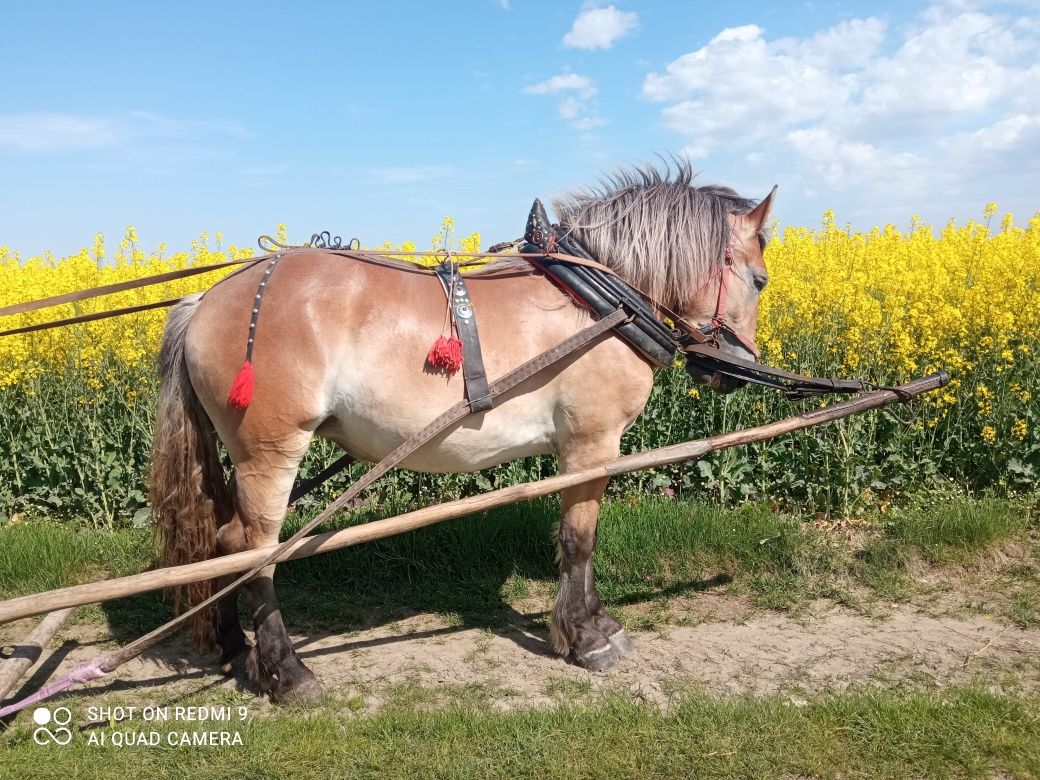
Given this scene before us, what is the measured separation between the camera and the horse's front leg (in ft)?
12.3

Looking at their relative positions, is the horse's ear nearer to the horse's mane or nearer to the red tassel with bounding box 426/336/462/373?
the horse's mane

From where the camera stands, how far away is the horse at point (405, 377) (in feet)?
10.6

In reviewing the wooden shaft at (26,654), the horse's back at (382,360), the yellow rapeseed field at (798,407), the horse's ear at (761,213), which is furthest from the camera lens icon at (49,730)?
the horse's ear at (761,213)

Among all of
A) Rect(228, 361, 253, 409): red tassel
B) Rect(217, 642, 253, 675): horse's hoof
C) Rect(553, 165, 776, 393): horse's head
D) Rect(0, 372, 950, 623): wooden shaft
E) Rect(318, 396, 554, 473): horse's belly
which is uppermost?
Rect(553, 165, 776, 393): horse's head

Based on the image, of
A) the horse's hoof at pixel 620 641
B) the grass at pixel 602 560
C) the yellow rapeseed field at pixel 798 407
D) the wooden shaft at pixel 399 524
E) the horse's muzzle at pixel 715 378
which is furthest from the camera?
the yellow rapeseed field at pixel 798 407

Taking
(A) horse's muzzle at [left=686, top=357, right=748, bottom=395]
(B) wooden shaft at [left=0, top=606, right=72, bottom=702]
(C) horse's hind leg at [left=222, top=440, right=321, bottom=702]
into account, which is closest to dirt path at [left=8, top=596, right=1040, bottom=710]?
(C) horse's hind leg at [left=222, top=440, right=321, bottom=702]

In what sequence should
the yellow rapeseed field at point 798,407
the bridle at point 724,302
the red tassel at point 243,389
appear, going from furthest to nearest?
1. the yellow rapeseed field at point 798,407
2. the bridle at point 724,302
3. the red tassel at point 243,389

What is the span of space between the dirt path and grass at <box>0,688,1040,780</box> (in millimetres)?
259

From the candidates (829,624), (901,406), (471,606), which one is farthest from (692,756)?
(901,406)

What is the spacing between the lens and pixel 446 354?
317 centimetres

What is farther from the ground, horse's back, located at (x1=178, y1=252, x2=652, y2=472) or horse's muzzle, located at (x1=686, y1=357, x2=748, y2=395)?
horse's back, located at (x1=178, y1=252, x2=652, y2=472)

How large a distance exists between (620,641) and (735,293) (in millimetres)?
1795

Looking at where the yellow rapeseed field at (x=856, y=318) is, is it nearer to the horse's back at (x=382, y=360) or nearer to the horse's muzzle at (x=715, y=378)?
the horse's muzzle at (x=715, y=378)

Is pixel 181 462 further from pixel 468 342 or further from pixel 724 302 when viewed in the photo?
pixel 724 302
